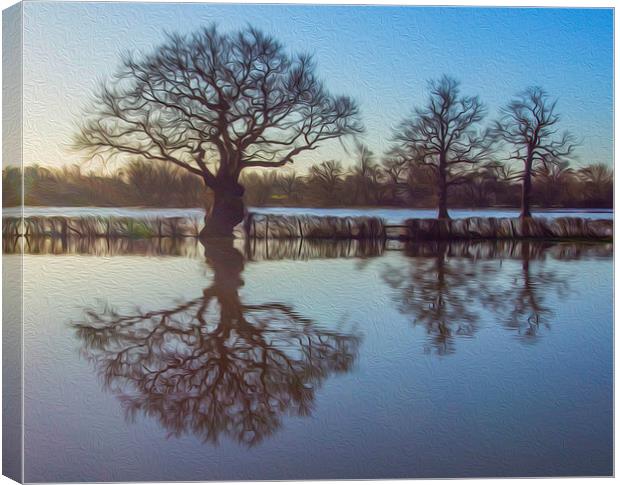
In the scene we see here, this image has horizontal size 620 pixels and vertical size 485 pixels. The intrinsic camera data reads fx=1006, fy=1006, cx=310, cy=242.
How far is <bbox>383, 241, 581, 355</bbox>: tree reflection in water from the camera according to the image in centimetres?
477

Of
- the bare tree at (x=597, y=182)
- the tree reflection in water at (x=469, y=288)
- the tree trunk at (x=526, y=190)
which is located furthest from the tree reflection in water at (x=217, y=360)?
the bare tree at (x=597, y=182)

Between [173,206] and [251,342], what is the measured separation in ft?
2.42

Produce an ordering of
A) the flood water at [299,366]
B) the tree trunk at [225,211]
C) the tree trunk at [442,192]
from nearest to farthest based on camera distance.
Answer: the flood water at [299,366]
the tree trunk at [225,211]
the tree trunk at [442,192]

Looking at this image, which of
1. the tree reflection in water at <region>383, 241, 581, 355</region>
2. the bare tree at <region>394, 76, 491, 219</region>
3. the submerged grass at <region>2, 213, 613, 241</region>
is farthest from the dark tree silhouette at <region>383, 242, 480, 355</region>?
the bare tree at <region>394, 76, 491, 219</region>

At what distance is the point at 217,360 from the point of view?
4.66m

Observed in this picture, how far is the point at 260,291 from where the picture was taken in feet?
15.4

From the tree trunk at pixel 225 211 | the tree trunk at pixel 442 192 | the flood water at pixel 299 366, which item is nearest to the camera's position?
the flood water at pixel 299 366

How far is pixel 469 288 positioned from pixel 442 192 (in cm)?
48

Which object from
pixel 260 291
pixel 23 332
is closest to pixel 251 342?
pixel 260 291

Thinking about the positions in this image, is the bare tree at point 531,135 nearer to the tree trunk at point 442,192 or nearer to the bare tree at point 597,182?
the bare tree at point 597,182

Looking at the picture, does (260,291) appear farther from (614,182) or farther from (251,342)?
(614,182)

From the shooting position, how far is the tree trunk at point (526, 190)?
4922 mm

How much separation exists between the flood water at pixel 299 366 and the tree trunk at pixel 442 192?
173mm

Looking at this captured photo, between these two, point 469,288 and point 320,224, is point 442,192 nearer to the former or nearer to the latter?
point 469,288
